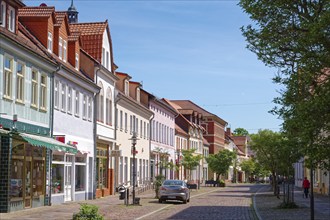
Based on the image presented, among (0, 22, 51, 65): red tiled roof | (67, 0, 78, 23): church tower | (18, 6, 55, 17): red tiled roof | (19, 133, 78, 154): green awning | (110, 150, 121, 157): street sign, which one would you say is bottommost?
(110, 150, 121, 157): street sign

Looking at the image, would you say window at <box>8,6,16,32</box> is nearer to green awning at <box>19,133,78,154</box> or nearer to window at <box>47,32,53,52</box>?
green awning at <box>19,133,78,154</box>

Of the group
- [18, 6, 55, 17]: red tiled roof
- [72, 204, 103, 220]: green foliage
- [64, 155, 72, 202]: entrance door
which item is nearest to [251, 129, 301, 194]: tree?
[64, 155, 72, 202]: entrance door

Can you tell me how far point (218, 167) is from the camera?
298ft

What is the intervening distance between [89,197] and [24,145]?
11.8m

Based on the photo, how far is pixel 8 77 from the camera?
80.4 ft

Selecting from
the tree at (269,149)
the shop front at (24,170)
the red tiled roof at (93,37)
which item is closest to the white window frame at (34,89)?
the shop front at (24,170)

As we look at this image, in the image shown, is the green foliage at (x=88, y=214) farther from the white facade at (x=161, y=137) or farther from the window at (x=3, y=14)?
the white facade at (x=161, y=137)

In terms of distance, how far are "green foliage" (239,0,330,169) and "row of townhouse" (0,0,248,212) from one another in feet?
33.6

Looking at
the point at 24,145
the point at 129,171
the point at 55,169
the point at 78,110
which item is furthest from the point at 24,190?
the point at 129,171

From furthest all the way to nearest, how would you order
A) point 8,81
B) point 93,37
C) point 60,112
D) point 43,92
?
point 93,37 → point 60,112 → point 43,92 → point 8,81

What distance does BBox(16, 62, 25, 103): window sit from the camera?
2544 cm

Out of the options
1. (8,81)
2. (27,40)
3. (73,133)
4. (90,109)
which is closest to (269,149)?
(90,109)

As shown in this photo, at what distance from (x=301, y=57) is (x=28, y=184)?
15036 millimetres

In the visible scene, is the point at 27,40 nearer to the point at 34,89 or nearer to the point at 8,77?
the point at 34,89
